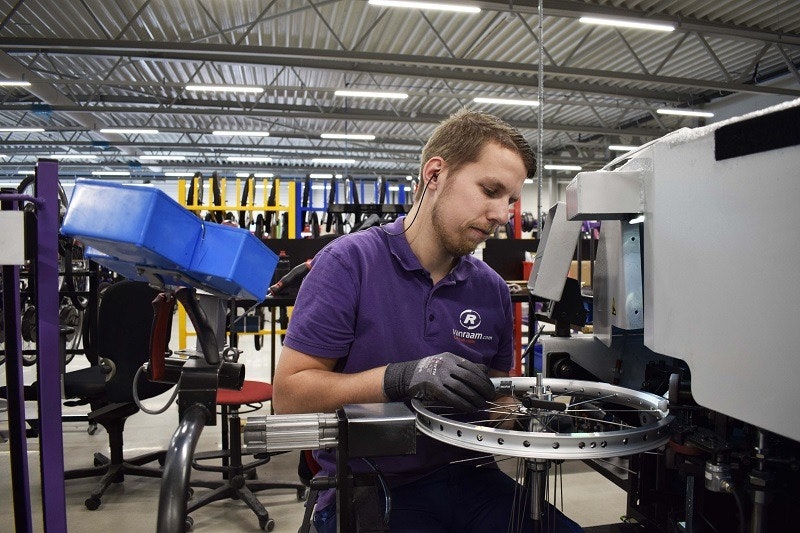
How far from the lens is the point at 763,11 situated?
6.10m

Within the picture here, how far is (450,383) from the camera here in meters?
0.92

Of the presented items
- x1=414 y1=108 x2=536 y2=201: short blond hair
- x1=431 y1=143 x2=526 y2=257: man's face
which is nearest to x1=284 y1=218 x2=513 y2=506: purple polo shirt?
x1=431 y1=143 x2=526 y2=257: man's face

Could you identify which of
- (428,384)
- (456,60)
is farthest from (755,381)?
(456,60)

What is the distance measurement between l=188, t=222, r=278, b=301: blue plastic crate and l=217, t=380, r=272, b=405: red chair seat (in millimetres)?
1378

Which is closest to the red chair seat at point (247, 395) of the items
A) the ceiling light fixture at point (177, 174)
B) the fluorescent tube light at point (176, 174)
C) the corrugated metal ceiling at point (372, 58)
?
the corrugated metal ceiling at point (372, 58)

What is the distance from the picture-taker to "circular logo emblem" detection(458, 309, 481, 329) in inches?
52.1

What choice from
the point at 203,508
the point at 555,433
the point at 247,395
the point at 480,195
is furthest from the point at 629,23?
the point at 555,433

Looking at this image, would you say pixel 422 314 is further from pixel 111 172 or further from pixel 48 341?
pixel 111 172

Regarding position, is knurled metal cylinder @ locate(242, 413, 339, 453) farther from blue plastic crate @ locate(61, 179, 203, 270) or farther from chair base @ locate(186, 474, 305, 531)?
chair base @ locate(186, 474, 305, 531)

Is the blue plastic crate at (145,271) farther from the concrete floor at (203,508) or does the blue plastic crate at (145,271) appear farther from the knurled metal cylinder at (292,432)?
the concrete floor at (203,508)

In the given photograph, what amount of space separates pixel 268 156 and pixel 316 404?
1199 cm

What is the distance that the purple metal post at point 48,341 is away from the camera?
1736 mm

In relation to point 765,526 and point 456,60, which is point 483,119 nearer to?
point 765,526

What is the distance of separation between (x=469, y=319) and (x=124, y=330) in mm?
1851
